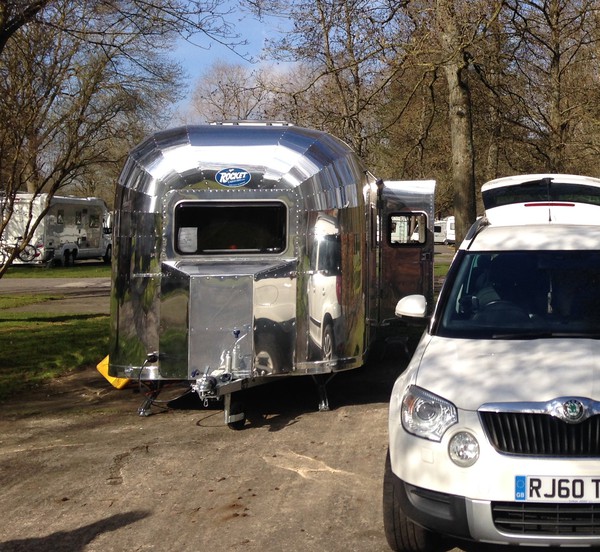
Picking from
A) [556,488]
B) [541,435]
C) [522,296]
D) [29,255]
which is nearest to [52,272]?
[29,255]

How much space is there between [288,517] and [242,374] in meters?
2.68

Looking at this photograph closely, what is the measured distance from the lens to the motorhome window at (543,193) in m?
7.75

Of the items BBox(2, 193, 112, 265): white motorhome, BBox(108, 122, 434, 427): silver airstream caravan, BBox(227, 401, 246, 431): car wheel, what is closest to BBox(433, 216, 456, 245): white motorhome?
BBox(2, 193, 112, 265): white motorhome

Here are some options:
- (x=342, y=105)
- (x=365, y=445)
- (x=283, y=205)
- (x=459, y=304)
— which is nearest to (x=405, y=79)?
(x=342, y=105)

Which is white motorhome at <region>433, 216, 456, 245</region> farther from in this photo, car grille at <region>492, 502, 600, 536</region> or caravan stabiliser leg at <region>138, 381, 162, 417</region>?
car grille at <region>492, 502, 600, 536</region>

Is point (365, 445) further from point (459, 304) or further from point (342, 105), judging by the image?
point (342, 105)

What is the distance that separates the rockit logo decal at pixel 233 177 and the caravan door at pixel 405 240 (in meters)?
4.12

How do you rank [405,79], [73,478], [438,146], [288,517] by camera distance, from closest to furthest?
[288,517]
[73,478]
[405,79]
[438,146]

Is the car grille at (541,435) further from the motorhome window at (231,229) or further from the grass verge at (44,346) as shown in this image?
the grass verge at (44,346)

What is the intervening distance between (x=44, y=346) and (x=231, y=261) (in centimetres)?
609

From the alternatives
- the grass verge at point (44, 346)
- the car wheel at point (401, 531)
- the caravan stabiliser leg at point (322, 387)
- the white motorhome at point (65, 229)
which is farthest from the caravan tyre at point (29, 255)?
the car wheel at point (401, 531)

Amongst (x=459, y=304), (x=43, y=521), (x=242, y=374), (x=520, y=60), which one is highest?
(x=520, y=60)

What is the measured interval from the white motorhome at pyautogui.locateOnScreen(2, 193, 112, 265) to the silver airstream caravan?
85.5 feet

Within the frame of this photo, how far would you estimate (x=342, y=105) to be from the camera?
19.9 meters
